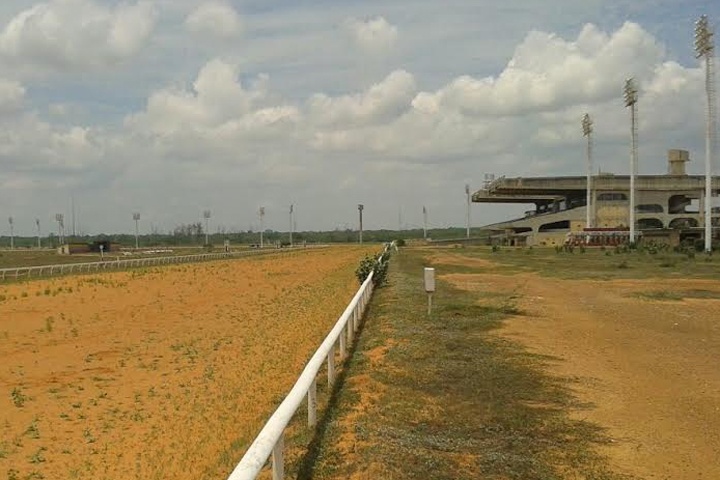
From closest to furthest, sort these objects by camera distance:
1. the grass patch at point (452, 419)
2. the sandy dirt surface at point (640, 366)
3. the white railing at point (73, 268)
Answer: the grass patch at point (452, 419) < the sandy dirt surface at point (640, 366) < the white railing at point (73, 268)

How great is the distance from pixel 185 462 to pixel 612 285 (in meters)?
21.6

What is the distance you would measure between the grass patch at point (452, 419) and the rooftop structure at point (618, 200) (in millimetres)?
73021

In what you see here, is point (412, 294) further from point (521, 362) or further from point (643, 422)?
point (643, 422)

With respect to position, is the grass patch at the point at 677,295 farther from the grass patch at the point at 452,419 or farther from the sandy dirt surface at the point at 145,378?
the grass patch at the point at 452,419

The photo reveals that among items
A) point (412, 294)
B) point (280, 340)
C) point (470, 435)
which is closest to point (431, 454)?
point (470, 435)

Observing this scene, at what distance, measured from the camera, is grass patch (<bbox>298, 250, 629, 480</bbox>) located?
588cm

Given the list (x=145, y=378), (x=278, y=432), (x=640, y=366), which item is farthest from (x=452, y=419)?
(x=145, y=378)

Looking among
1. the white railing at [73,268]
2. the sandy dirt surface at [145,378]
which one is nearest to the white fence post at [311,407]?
the sandy dirt surface at [145,378]

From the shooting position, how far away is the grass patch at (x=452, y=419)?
19.3ft

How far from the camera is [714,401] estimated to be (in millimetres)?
8367

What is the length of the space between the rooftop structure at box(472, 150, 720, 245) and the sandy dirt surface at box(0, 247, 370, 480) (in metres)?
66.7

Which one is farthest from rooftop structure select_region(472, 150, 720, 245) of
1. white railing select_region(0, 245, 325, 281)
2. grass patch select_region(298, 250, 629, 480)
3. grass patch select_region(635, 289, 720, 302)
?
grass patch select_region(298, 250, 629, 480)

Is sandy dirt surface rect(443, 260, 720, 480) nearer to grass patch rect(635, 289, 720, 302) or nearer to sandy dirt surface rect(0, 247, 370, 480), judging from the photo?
grass patch rect(635, 289, 720, 302)

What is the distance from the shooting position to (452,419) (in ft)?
24.2
